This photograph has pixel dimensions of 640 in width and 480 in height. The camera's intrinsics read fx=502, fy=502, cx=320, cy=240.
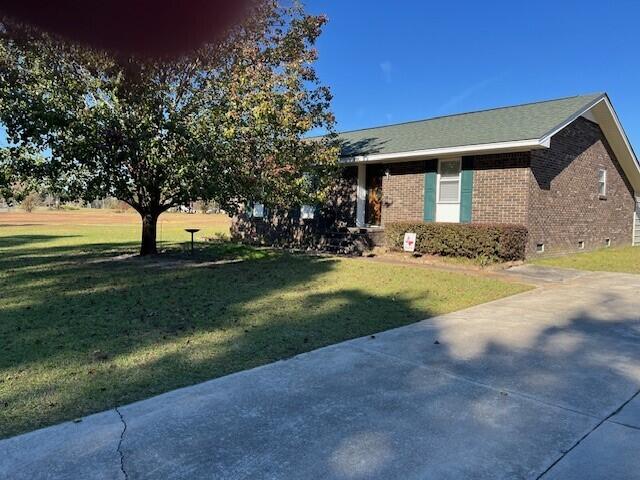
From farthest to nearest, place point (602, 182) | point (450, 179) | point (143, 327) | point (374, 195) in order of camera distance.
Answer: point (602, 182) < point (374, 195) < point (450, 179) < point (143, 327)

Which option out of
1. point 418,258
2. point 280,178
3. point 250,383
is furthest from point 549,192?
point 250,383

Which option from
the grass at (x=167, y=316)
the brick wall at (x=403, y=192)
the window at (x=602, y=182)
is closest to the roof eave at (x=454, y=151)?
the brick wall at (x=403, y=192)

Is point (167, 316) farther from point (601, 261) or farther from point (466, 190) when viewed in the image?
point (601, 261)

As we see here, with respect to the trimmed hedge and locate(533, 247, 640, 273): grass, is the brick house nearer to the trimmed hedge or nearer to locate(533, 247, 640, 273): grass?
locate(533, 247, 640, 273): grass

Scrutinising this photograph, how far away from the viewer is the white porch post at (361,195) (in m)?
16.7

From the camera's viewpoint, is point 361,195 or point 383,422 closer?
point 383,422

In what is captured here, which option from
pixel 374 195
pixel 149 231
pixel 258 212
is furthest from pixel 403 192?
pixel 149 231

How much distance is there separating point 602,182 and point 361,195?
8.22 m

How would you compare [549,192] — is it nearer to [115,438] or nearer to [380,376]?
[380,376]

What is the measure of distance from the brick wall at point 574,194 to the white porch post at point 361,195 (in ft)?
18.1

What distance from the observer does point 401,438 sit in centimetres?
311

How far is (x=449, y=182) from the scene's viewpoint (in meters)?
14.4

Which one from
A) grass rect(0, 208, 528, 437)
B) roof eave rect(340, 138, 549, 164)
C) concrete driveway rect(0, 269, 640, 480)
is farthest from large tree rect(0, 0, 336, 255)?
concrete driveway rect(0, 269, 640, 480)

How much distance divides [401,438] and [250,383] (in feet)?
4.59
